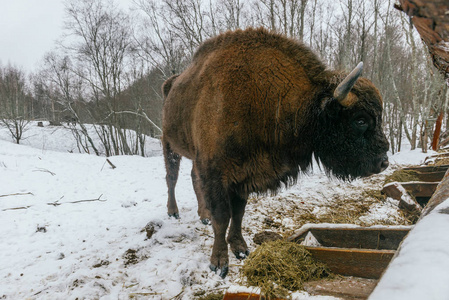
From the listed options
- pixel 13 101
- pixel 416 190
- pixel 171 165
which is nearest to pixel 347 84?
pixel 416 190

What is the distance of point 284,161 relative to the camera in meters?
2.99

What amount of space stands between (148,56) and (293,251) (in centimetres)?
2420

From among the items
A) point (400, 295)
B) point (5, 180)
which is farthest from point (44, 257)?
point (5, 180)

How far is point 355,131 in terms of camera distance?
274 cm

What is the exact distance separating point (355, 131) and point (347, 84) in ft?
1.87

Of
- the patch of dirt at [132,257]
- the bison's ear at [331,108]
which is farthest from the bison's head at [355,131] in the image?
the patch of dirt at [132,257]

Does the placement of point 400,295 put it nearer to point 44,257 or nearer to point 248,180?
point 248,180

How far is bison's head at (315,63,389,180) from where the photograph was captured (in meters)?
2.66

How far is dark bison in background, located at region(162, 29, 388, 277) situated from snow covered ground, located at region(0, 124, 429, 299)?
0.72 meters

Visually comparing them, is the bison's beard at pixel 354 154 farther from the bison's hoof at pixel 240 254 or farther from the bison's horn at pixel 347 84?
the bison's hoof at pixel 240 254

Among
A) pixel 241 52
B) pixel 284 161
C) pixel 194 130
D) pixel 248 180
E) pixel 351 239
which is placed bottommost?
pixel 351 239

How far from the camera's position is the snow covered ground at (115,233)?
2939 mm

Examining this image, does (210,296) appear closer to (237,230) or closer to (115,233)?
(237,230)

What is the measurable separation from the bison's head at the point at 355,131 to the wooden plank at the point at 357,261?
3.90 ft
